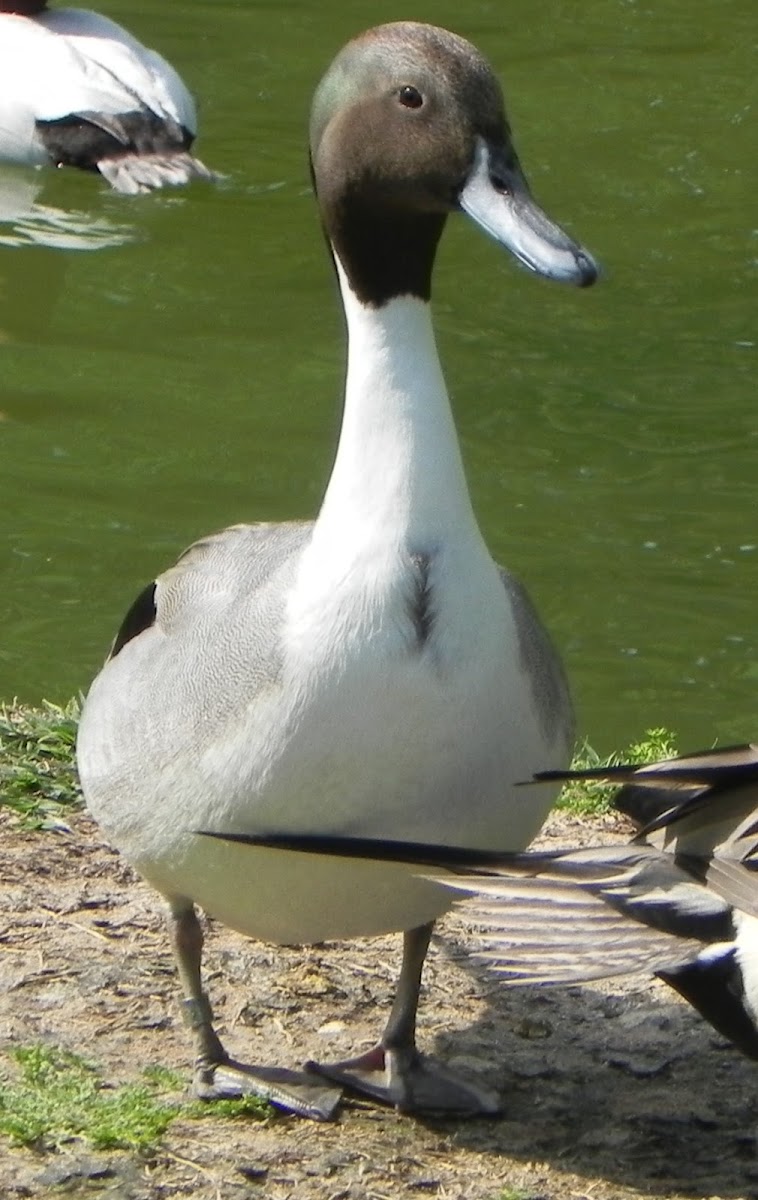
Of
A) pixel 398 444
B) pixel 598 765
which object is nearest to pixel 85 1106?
pixel 398 444

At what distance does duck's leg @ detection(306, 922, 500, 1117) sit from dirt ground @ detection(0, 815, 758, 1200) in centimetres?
4

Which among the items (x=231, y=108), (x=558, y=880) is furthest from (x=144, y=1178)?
(x=231, y=108)

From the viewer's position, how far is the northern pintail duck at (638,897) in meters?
3.26

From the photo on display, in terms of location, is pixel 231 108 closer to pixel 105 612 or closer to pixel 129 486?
pixel 129 486

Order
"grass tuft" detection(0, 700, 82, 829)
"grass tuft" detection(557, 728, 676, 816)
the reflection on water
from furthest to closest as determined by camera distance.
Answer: the reflection on water, "grass tuft" detection(557, 728, 676, 816), "grass tuft" detection(0, 700, 82, 829)

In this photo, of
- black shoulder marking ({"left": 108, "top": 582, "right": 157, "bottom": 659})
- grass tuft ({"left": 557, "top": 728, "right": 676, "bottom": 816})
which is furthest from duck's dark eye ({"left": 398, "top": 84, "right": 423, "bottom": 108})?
grass tuft ({"left": 557, "top": 728, "right": 676, "bottom": 816})

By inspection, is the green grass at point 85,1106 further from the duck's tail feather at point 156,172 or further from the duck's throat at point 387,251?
the duck's tail feather at point 156,172

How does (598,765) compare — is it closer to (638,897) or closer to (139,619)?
(139,619)

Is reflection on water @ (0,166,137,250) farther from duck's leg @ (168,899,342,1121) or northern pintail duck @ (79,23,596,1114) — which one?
northern pintail duck @ (79,23,596,1114)

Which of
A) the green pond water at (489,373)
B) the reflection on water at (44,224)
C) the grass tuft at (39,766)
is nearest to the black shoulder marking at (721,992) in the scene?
the grass tuft at (39,766)

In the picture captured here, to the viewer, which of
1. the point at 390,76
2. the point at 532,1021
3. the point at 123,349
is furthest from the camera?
the point at 123,349

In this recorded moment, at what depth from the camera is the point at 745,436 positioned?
8.11 m

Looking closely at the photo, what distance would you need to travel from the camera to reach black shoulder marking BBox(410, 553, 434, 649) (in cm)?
322

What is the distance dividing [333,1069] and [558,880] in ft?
2.25
